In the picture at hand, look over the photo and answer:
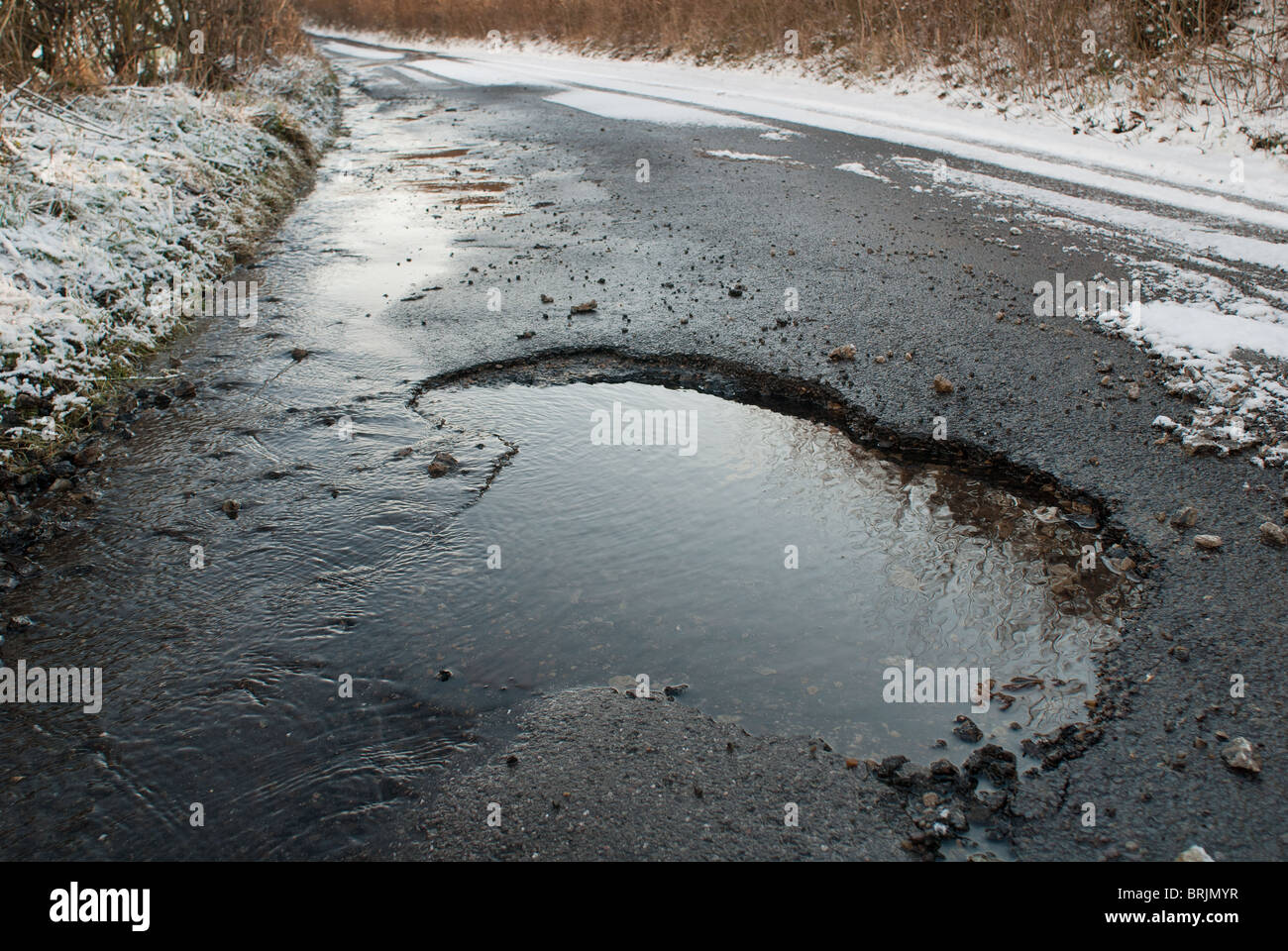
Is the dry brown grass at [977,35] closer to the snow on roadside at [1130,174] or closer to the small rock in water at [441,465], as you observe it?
the snow on roadside at [1130,174]

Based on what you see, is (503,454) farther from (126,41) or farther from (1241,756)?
(126,41)

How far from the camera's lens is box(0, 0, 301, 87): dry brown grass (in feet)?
24.7

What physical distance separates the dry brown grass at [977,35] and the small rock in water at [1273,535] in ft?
26.9

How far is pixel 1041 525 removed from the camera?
332cm

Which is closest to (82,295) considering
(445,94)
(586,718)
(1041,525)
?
(586,718)

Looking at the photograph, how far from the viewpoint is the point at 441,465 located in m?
3.81

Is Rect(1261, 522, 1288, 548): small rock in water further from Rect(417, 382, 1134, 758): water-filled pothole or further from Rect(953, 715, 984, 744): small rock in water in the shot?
Rect(953, 715, 984, 744): small rock in water

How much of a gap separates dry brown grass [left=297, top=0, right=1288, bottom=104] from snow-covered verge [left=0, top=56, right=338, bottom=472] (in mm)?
9608

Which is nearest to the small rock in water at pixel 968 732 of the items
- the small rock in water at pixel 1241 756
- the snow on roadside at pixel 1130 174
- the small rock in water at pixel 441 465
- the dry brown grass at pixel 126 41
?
the small rock in water at pixel 1241 756

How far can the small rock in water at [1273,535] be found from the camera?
299cm

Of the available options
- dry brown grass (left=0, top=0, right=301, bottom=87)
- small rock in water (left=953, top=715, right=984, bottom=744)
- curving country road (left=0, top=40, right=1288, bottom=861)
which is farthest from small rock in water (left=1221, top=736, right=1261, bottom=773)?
dry brown grass (left=0, top=0, right=301, bottom=87)

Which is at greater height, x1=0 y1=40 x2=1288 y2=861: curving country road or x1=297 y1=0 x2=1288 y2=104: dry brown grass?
x1=297 y1=0 x2=1288 y2=104: dry brown grass
